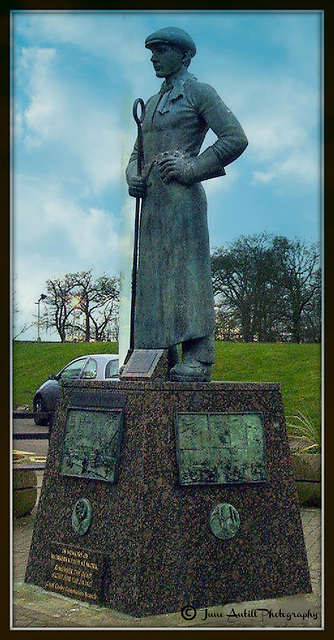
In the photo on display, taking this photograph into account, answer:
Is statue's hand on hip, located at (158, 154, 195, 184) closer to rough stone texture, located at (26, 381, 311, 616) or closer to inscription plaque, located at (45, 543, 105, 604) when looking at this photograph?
rough stone texture, located at (26, 381, 311, 616)

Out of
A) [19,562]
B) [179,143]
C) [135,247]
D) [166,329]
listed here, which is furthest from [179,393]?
[19,562]

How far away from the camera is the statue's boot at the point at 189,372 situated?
5133 mm

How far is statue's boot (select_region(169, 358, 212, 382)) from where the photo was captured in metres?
5.13

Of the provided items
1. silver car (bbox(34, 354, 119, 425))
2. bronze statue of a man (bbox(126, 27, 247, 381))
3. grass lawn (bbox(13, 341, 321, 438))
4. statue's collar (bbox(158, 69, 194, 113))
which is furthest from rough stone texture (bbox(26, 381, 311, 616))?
grass lawn (bbox(13, 341, 321, 438))

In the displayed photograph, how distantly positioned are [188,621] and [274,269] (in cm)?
1798

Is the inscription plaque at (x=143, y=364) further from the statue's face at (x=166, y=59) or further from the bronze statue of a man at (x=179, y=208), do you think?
the statue's face at (x=166, y=59)

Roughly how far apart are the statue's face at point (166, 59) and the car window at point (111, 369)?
829cm

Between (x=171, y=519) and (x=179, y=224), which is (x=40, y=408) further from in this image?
(x=171, y=519)

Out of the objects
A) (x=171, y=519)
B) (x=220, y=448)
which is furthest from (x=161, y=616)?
(x=220, y=448)

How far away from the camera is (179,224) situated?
209 inches

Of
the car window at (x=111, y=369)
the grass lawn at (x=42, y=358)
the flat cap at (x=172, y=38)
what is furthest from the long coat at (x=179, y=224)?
the grass lawn at (x=42, y=358)

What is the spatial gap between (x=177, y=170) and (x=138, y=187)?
375 millimetres

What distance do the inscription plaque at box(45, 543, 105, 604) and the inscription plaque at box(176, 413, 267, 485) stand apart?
0.75 meters

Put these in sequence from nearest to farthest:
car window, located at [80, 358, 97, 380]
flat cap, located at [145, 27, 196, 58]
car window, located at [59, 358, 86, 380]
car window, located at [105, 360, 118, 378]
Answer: flat cap, located at [145, 27, 196, 58], car window, located at [105, 360, 118, 378], car window, located at [80, 358, 97, 380], car window, located at [59, 358, 86, 380]
